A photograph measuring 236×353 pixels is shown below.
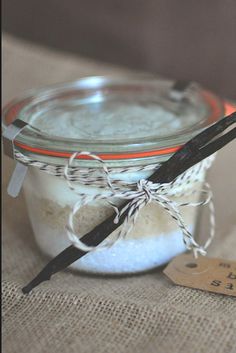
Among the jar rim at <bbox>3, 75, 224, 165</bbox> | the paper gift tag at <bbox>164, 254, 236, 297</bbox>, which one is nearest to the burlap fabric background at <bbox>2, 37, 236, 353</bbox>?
the paper gift tag at <bbox>164, 254, 236, 297</bbox>

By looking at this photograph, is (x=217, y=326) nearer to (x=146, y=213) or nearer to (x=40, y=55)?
(x=146, y=213)

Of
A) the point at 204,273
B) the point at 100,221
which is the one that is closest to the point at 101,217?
the point at 100,221

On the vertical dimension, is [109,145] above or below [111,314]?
A: above

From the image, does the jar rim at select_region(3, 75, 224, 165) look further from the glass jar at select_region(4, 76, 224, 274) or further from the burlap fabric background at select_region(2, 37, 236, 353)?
the burlap fabric background at select_region(2, 37, 236, 353)

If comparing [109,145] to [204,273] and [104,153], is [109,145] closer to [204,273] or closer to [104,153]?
[104,153]

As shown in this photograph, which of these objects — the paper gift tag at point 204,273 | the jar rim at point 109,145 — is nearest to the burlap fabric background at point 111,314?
the paper gift tag at point 204,273

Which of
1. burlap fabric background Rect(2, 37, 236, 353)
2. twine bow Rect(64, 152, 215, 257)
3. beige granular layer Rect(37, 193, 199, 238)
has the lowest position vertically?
burlap fabric background Rect(2, 37, 236, 353)
